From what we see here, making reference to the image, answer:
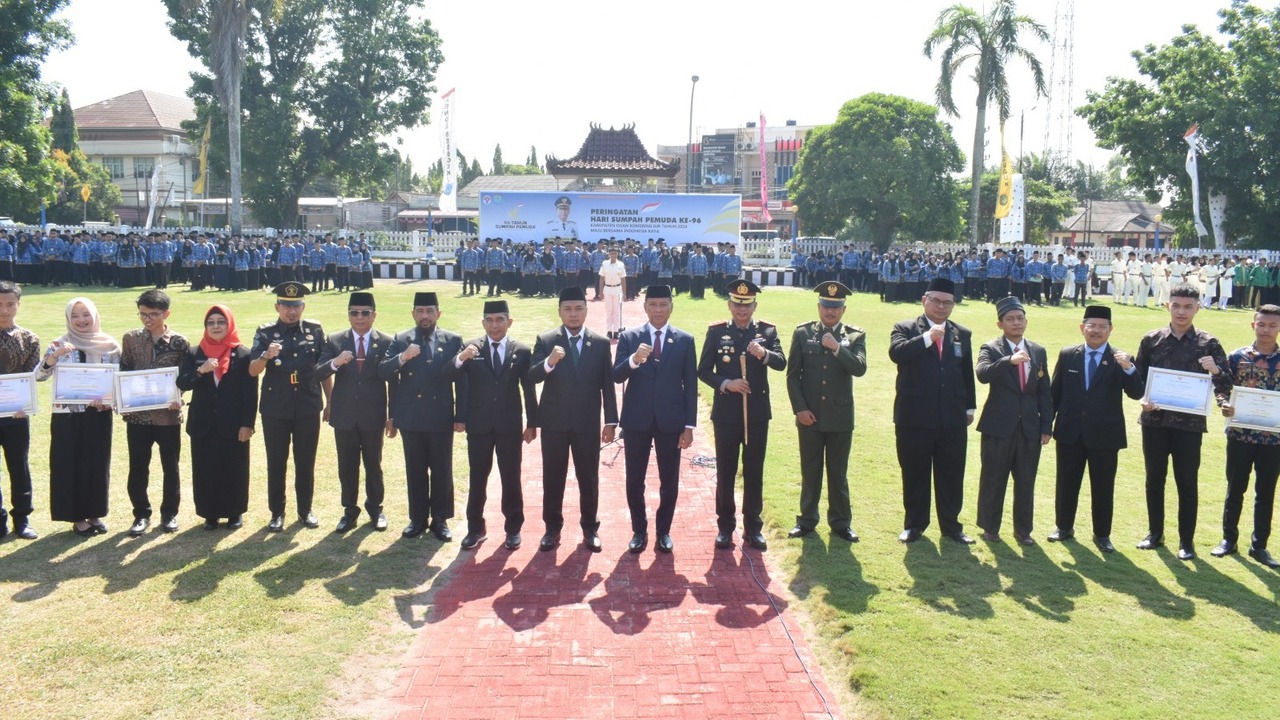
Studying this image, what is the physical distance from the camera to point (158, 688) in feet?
14.0

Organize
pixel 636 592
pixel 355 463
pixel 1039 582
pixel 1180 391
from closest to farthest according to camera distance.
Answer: pixel 636 592 < pixel 1039 582 < pixel 1180 391 < pixel 355 463

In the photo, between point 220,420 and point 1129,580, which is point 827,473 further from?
point 220,420

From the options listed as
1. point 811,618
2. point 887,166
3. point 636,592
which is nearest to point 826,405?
point 811,618

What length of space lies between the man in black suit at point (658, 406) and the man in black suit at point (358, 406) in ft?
5.83

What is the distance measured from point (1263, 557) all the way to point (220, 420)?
24.1ft

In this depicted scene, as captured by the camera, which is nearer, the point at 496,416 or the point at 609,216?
the point at 496,416

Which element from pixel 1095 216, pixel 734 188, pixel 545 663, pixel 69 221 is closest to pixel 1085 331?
pixel 545 663

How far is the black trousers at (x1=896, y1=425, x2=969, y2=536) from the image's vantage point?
6.50m

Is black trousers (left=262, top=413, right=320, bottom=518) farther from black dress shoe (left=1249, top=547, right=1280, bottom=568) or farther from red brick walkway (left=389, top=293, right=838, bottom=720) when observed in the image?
black dress shoe (left=1249, top=547, right=1280, bottom=568)

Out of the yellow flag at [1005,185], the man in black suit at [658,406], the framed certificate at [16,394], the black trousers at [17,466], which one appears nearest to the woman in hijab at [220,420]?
the framed certificate at [16,394]

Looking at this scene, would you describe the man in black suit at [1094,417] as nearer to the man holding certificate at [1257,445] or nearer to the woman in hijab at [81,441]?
the man holding certificate at [1257,445]

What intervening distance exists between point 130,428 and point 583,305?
335cm

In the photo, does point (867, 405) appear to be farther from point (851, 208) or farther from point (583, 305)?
point (851, 208)

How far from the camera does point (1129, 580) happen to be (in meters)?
5.81
